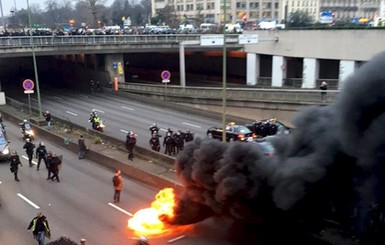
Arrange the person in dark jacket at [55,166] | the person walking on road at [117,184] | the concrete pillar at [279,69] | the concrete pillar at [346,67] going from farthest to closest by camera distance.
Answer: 1. the concrete pillar at [279,69]
2. the concrete pillar at [346,67]
3. the person in dark jacket at [55,166]
4. the person walking on road at [117,184]

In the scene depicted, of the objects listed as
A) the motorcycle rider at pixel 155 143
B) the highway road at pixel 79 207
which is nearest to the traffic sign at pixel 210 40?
the motorcycle rider at pixel 155 143

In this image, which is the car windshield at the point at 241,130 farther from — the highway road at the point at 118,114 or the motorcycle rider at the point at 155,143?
the highway road at the point at 118,114

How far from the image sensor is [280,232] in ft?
34.2

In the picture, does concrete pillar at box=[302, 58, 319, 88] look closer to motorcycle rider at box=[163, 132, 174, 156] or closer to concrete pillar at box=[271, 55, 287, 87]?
concrete pillar at box=[271, 55, 287, 87]

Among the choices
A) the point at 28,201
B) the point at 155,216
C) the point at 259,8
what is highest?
the point at 259,8

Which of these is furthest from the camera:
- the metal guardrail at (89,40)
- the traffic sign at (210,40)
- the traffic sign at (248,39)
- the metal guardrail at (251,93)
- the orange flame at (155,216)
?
the traffic sign at (248,39)

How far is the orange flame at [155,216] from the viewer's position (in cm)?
1288

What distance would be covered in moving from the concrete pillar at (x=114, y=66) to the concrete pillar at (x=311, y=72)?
16.5m

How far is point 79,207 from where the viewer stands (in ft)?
49.9

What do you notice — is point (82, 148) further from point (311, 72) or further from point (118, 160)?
point (311, 72)

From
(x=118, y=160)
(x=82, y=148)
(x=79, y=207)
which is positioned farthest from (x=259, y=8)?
(x=79, y=207)

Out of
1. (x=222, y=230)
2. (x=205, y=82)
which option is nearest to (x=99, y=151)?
(x=222, y=230)

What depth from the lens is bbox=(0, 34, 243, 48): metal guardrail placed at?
37062 millimetres

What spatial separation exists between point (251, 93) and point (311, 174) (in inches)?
878
